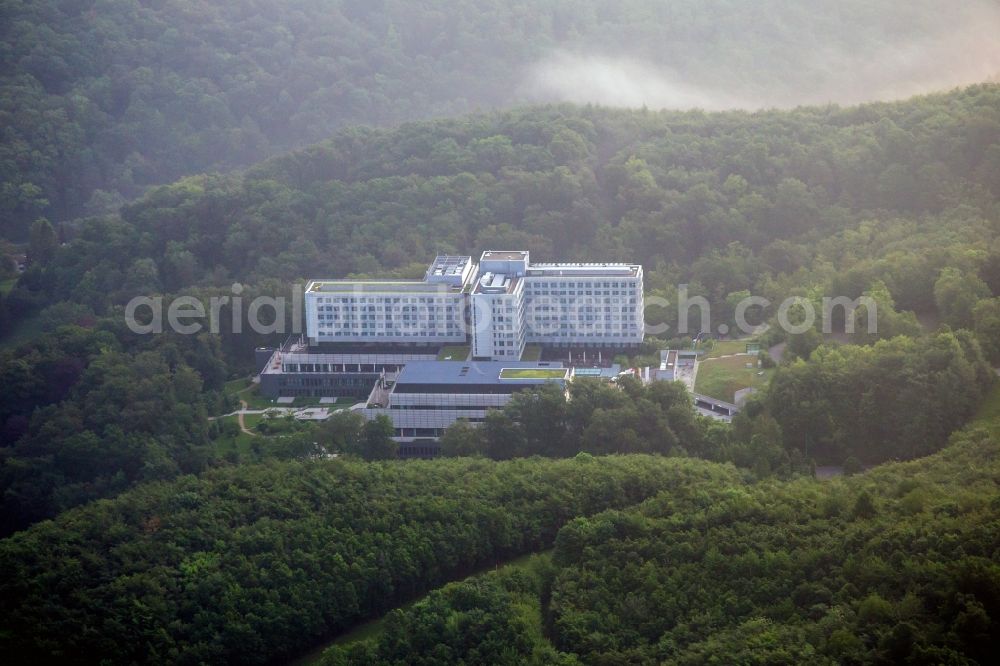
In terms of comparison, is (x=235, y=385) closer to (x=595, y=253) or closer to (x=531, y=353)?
(x=531, y=353)

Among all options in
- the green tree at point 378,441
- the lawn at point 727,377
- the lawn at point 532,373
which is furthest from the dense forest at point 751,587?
the lawn at point 532,373

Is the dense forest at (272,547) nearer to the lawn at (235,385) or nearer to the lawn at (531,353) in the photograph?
the lawn at (531,353)

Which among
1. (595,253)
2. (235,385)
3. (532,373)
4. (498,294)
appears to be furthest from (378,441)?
(595,253)

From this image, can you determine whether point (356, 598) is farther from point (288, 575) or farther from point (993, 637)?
point (993, 637)

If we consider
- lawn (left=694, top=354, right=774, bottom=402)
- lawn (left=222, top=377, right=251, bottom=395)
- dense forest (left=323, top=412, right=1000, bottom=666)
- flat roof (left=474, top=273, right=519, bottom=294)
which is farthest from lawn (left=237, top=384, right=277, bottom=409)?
dense forest (left=323, top=412, right=1000, bottom=666)

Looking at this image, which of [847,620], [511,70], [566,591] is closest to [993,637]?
[847,620]

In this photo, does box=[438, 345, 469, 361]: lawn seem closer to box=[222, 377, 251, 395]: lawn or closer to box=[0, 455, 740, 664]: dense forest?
box=[222, 377, 251, 395]: lawn
